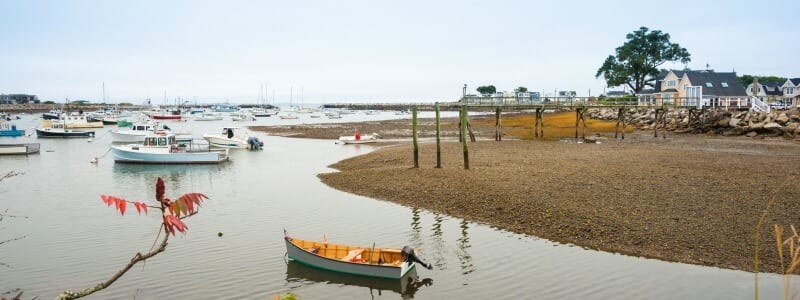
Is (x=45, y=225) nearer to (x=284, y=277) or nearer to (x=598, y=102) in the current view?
(x=284, y=277)

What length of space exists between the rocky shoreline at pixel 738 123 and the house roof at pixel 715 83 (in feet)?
19.9

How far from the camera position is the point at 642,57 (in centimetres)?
9056

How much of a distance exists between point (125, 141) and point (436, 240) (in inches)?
2155

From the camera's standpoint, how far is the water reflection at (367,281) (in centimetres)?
1475

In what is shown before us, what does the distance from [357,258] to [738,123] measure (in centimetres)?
4987

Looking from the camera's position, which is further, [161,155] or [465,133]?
[161,155]

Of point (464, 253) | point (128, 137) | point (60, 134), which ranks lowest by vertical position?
point (464, 253)

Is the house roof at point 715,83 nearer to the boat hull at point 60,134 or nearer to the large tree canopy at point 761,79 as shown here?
the large tree canopy at point 761,79

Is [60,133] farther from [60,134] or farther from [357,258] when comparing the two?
[357,258]

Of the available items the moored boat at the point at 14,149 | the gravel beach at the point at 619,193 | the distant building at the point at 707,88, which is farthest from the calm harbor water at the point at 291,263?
the distant building at the point at 707,88

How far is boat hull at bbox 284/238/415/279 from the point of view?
14828mm

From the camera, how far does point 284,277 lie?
15727 mm

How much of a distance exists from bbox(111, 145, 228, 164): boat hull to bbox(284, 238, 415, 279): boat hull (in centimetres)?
2761

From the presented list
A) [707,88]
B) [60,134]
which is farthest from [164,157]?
[707,88]
